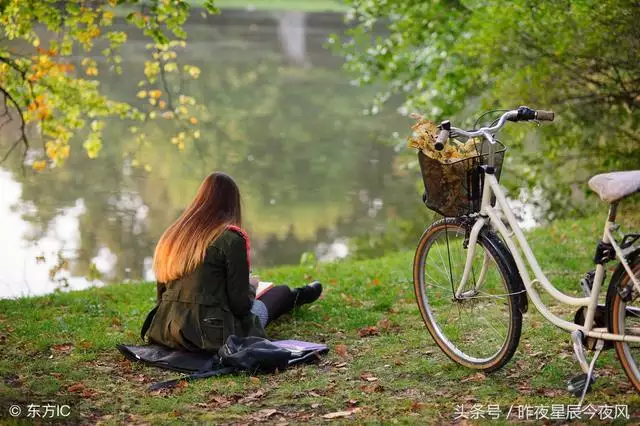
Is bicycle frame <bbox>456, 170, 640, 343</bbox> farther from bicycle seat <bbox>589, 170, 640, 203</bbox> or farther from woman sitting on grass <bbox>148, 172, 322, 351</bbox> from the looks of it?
woman sitting on grass <bbox>148, 172, 322, 351</bbox>

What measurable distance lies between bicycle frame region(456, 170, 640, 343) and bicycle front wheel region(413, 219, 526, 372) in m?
0.05

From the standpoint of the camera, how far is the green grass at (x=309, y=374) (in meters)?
4.82

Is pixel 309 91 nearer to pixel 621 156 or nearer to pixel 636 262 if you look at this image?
pixel 621 156

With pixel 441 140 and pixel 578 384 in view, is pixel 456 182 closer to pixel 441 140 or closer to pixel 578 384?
pixel 441 140

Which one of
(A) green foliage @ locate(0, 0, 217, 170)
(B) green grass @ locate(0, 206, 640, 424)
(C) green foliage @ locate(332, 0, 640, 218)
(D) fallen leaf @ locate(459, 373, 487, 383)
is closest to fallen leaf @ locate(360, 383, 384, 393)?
(B) green grass @ locate(0, 206, 640, 424)

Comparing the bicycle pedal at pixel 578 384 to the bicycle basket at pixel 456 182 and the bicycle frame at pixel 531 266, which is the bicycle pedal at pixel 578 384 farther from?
the bicycle basket at pixel 456 182

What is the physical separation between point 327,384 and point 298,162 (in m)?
15.1

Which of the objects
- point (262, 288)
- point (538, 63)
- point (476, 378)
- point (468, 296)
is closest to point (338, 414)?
point (476, 378)

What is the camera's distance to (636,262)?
4.26 metres

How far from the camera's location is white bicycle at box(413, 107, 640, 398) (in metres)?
4.43

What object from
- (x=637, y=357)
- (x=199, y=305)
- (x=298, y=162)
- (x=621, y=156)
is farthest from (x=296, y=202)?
(x=637, y=357)

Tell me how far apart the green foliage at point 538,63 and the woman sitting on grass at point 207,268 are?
219 inches

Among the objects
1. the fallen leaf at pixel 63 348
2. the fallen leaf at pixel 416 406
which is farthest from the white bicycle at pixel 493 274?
the fallen leaf at pixel 63 348

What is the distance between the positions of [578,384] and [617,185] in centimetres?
110
